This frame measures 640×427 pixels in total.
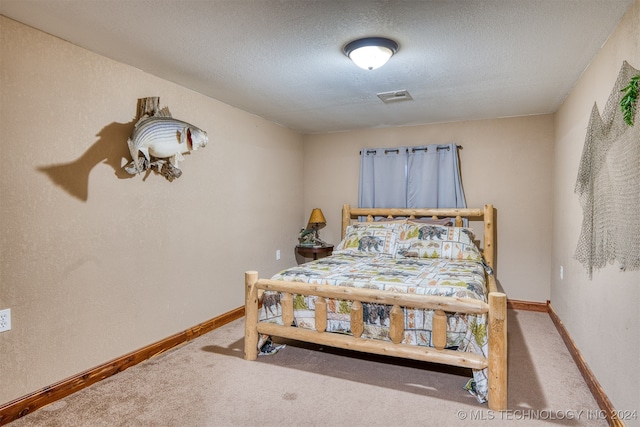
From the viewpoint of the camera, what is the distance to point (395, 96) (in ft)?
10.6

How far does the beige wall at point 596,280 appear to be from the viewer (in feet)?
5.62

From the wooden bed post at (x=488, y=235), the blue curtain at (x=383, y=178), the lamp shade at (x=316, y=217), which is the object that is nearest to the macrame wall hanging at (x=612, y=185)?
the wooden bed post at (x=488, y=235)

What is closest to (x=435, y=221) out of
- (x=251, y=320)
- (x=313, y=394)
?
(x=251, y=320)

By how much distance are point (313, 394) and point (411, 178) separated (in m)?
2.81

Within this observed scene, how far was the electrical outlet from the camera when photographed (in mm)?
1945

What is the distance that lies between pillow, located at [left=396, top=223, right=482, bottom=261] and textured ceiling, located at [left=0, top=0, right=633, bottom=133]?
1223 mm

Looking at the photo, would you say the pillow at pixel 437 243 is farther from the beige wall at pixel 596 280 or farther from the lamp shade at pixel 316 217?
the lamp shade at pixel 316 217

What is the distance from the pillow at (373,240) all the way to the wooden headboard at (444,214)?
0.34 meters

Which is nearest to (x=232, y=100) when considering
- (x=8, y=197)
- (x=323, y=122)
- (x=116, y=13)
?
(x=323, y=122)

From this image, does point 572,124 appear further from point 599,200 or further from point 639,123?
point 639,123

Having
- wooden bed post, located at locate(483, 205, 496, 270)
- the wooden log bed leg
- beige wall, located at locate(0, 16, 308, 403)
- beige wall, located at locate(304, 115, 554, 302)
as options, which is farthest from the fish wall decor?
wooden bed post, located at locate(483, 205, 496, 270)

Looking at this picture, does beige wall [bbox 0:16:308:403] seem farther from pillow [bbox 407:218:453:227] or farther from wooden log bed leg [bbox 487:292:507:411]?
wooden log bed leg [bbox 487:292:507:411]

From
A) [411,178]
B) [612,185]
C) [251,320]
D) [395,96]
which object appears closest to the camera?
[612,185]

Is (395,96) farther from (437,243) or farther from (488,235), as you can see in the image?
(488,235)
